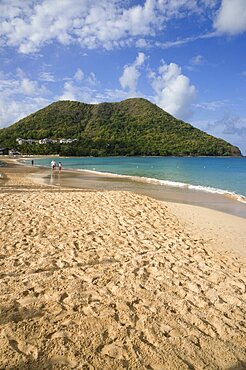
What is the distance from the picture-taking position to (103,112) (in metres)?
180

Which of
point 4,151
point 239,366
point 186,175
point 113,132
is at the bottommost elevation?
point 4,151

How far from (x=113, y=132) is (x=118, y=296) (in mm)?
158551

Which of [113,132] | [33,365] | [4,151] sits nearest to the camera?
[33,365]

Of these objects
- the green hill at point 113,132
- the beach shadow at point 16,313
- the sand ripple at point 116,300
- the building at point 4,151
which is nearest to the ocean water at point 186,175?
the sand ripple at point 116,300

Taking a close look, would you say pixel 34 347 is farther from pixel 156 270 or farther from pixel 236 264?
pixel 236 264

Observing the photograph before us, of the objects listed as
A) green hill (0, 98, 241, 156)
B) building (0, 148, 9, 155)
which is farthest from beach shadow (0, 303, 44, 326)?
building (0, 148, 9, 155)

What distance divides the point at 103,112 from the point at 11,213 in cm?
17514

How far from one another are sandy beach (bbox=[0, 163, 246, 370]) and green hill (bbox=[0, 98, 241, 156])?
122405 mm

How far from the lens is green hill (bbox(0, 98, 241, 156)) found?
140125 millimetres

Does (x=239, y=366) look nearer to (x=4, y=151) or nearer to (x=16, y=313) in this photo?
(x=16, y=313)

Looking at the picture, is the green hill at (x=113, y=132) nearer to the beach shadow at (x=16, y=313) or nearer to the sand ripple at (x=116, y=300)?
the sand ripple at (x=116, y=300)

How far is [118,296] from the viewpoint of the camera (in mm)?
5090

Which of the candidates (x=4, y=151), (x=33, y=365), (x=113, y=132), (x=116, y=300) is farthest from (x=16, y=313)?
(x=113, y=132)

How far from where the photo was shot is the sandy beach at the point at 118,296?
3.78m
